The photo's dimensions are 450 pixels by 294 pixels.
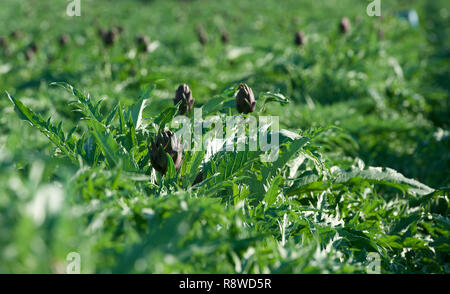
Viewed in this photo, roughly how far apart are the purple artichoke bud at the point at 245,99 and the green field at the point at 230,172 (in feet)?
0.27

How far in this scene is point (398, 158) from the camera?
3000 mm

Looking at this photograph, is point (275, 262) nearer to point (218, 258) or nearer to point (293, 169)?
point (218, 258)

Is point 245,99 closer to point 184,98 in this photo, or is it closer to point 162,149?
point 184,98

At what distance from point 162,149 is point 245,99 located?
1.86 feet

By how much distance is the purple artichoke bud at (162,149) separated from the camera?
155cm

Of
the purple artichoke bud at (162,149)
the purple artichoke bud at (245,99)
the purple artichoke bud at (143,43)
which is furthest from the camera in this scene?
the purple artichoke bud at (143,43)

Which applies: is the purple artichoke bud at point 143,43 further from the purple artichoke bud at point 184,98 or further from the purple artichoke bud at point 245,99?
the purple artichoke bud at point 245,99

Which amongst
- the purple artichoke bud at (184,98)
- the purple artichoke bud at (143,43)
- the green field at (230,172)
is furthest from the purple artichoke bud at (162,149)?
the purple artichoke bud at (143,43)

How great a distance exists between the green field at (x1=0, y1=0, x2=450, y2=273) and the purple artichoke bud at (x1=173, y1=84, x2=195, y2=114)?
6 centimetres

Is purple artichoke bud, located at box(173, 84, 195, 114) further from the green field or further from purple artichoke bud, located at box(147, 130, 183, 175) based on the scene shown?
purple artichoke bud, located at box(147, 130, 183, 175)

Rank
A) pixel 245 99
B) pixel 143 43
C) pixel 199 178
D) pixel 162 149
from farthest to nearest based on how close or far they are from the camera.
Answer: pixel 143 43 → pixel 245 99 → pixel 199 178 → pixel 162 149

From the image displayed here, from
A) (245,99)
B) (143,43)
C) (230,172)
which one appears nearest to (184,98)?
(245,99)

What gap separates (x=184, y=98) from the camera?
6.58 ft
